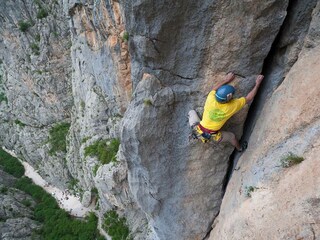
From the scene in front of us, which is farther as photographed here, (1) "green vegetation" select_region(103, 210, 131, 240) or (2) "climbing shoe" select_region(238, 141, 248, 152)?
(1) "green vegetation" select_region(103, 210, 131, 240)

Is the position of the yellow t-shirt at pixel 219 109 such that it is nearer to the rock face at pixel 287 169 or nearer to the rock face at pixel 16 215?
the rock face at pixel 287 169

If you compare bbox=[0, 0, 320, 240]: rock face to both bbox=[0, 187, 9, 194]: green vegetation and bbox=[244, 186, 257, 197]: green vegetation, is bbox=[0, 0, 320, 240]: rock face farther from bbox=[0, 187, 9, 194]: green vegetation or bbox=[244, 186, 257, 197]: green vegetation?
bbox=[0, 187, 9, 194]: green vegetation

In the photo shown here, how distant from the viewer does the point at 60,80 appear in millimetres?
30594

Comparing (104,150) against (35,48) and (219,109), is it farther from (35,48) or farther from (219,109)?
(35,48)

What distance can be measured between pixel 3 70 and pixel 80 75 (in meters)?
20.8

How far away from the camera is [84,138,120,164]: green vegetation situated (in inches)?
746

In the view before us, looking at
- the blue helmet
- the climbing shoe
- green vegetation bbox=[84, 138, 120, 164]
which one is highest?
the blue helmet

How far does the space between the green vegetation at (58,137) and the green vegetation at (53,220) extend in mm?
6490

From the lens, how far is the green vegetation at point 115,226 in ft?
65.9

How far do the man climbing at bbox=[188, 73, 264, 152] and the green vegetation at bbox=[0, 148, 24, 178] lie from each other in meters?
38.4

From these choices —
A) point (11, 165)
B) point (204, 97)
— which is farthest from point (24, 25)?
point (204, 97)

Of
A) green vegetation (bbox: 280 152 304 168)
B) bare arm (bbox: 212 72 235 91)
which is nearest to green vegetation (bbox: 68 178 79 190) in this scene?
bare arm (bbox: 212 72 235 91)

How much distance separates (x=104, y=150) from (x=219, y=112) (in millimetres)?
13412

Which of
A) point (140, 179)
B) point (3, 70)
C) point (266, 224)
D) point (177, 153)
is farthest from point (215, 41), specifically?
point (3, 70)
